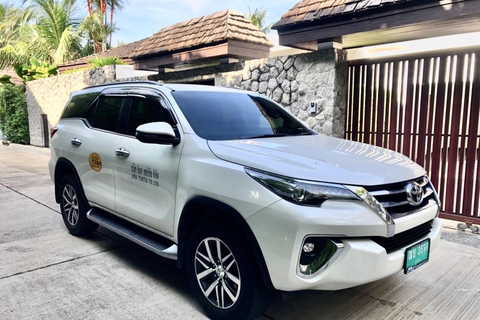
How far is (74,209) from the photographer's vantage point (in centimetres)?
494

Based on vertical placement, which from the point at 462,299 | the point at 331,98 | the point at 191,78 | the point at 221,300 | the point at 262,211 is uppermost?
the point at 191,78

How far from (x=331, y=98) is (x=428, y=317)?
3.88 meters

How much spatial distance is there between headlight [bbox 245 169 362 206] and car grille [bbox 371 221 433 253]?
38cm

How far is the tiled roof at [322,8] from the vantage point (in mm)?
5383

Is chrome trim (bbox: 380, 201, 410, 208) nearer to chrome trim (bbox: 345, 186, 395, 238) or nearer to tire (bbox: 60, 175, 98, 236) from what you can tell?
chrome trim (bbox: 345, 186, 395, 238)

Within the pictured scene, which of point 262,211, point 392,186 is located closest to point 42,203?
point 262,211

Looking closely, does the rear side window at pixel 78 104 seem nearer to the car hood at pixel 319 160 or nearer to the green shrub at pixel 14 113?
the car hood at pixel 319 160

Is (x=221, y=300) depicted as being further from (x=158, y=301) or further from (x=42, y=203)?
(x=42, y=203)

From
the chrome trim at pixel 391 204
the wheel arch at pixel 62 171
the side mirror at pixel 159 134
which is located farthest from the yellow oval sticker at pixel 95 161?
the chrome trim at pixel 391 204

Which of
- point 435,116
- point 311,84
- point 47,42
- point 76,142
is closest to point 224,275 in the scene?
point 76,142

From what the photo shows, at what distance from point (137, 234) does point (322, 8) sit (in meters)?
4.53

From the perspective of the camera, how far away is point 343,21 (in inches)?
225

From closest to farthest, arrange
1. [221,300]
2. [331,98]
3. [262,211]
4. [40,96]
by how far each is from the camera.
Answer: [262,211] < [221,300] < [331,98] < [40,96]

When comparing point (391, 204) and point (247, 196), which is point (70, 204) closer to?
point (247, 196)
